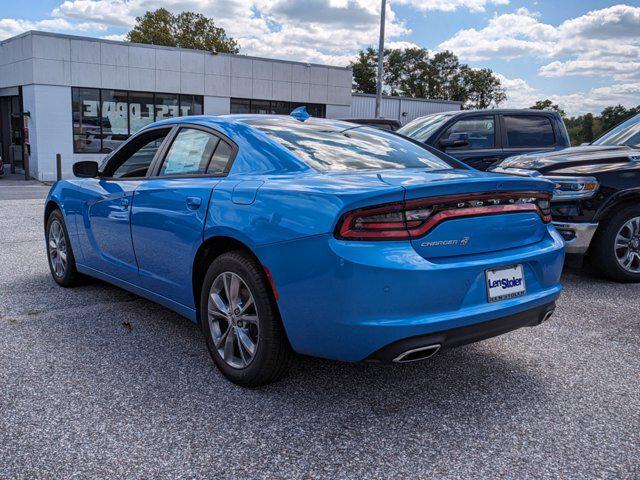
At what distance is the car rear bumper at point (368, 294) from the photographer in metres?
2.61

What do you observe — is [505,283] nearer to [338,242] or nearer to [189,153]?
[338,242]

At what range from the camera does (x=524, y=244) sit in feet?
10.3

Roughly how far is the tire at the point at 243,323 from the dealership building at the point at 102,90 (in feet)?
64.2

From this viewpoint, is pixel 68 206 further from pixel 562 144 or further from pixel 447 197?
pixel 562 144

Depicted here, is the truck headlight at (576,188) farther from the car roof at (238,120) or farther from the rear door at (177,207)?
the rear door at (177,207)

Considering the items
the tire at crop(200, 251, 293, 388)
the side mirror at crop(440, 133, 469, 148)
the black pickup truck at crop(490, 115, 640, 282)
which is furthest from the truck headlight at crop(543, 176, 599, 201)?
the tire at crop(200, 251, 293, 388)

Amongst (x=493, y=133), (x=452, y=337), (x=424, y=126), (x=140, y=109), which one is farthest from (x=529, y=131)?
(x=140, y=109)

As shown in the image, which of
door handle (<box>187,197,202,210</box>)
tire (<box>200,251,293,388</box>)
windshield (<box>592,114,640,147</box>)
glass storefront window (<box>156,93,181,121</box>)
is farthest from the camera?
glass storefront window (<box>156,93,181,121</box>)

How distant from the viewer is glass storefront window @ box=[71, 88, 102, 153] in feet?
69.9

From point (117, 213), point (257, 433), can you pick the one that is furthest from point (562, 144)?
point (257, 433)

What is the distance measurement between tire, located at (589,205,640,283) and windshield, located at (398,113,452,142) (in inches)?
112

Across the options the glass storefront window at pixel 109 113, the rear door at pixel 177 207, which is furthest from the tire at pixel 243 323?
the glass storefront window at pixel 109 113

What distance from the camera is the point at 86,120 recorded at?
21.6 metres

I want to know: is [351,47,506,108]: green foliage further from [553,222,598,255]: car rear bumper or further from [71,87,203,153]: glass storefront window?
[553,222,598,255]: car rear bumper
